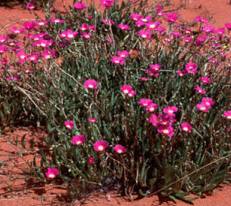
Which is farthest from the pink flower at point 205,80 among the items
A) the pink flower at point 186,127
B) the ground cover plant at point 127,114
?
the pink flower at point 186,127

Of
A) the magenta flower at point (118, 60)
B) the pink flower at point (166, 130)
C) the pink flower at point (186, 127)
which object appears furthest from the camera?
the magenta flower at point (118, 60)

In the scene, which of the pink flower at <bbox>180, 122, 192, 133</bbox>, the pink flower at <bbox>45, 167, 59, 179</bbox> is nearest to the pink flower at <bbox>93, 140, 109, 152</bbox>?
the pink flower at <bbox>45, 167, 59, 179</bbox>

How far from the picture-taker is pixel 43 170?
10.6ft

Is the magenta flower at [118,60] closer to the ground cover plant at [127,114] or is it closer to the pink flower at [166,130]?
the ground cover plant at [127,114]

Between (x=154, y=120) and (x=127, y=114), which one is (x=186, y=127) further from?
(x=127, y=114)

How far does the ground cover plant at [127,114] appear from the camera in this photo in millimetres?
3070

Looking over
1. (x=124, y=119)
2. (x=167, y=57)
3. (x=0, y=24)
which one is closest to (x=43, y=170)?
(x=124, y=119)

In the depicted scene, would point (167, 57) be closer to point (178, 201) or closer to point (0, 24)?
point (178, 201)

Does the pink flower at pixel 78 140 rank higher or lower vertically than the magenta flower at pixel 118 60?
lower

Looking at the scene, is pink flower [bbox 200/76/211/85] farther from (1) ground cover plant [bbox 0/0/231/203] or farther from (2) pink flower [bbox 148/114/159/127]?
(2) pink flower [bbox 148/114/159/127]

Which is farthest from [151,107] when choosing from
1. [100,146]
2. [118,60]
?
[118,60]

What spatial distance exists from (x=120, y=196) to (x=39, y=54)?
123 cm

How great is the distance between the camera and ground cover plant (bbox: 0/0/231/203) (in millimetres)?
3070

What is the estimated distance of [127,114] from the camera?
3.29m
